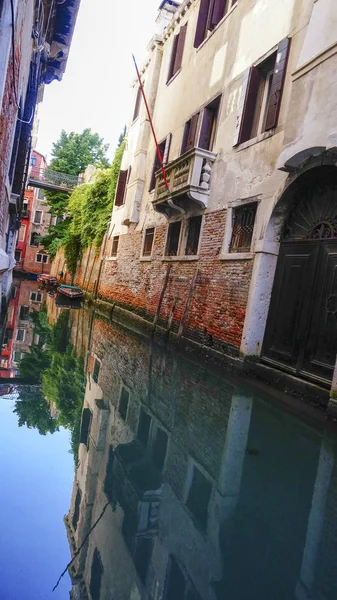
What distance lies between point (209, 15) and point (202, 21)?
521mm

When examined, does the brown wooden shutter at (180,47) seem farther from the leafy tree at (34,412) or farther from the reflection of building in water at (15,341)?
the leafy tree at (34,412)

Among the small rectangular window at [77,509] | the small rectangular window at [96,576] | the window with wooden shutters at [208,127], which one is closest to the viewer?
the small rectangular window at [96,576]

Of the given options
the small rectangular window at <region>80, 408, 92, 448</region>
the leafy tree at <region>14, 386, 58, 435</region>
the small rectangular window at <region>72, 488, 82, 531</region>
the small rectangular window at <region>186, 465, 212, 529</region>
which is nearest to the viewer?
the small rectangular window at <region>72, 488, 82, 531</region>

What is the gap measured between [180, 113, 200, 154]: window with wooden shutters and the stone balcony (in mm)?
955

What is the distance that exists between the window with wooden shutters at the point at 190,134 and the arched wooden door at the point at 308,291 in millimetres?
5119

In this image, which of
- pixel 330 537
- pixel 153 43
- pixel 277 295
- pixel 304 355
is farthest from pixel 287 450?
pixel 153 43

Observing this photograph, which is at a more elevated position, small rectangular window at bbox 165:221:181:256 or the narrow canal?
small rectangular window at bbox 165:221:181:256

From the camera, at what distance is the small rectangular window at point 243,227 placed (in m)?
7.66

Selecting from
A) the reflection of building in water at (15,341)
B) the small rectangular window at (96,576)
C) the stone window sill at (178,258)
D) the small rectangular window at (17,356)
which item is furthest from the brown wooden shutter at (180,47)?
the small rectangular window at (96,576)

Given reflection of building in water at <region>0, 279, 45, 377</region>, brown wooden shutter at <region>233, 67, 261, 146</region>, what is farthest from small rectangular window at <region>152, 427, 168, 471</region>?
brown wooden shutter at <region>233, 67, 261, 146</region>

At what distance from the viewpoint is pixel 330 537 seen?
2.33 m

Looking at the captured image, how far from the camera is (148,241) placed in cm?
1350

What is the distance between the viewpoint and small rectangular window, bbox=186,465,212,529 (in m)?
2.45

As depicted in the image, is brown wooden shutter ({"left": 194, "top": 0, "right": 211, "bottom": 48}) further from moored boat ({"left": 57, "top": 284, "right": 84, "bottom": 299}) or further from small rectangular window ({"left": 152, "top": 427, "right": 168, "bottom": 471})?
moored boat ({"left": 57, "top": 284, "right": 84, "bottom": 299})
